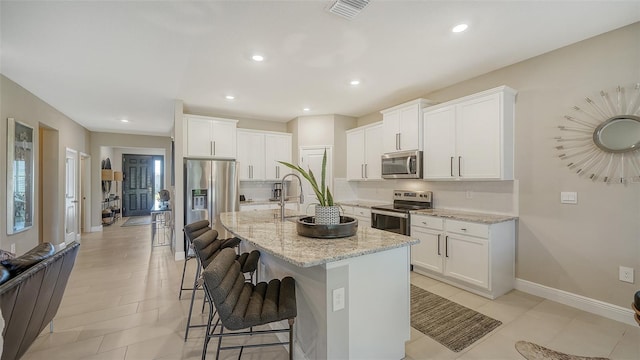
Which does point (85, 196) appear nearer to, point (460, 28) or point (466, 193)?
point (466, 193)

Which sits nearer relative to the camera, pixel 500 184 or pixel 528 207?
pixel 528 207

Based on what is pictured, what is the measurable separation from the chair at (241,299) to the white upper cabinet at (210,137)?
11.1 feet

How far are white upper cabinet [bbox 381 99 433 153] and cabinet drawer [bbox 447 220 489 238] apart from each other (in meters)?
1.18

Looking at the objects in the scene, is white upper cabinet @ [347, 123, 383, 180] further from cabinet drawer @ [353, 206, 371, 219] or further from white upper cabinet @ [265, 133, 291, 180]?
white upper cabinet @ [265, 133, 291, 180]

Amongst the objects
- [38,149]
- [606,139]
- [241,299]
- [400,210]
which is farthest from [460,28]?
[38,149]

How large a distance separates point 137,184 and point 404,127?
386 inches

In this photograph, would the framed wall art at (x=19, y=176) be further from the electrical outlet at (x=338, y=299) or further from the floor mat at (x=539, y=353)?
the floor mat at (x=539, y=353)

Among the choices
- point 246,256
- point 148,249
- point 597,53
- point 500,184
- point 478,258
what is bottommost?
point 148,249

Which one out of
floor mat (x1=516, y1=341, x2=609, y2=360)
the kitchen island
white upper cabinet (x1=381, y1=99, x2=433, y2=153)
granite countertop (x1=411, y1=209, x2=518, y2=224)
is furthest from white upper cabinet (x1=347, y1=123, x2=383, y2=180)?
floor mat (x1=516, y1=341, x2=609, y2=360)

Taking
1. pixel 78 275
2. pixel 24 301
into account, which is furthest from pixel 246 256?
pixel 78 275

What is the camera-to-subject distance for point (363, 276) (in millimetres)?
1693

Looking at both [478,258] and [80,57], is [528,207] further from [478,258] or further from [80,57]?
[80,57]

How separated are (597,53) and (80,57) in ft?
16.8

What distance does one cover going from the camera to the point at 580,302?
2.67 metres
